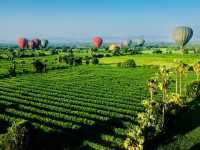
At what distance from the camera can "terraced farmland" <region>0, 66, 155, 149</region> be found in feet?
169

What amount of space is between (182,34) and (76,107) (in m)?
123

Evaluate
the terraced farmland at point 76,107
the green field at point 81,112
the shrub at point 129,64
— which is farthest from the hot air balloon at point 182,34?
the green field at point 81,112

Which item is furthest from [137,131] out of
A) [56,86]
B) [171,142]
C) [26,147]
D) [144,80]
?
[144,80]

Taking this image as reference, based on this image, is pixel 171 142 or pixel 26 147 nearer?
pixel 26 147

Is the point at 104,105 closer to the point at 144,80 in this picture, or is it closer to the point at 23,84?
the point at 23,84

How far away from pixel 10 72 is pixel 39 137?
85105 millimetres

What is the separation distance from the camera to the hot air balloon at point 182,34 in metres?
183

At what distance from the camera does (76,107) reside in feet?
229

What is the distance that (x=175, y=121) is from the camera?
62188mm

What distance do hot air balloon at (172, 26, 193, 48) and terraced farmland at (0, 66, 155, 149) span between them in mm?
76929

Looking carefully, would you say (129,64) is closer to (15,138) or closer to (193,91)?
(193,91)

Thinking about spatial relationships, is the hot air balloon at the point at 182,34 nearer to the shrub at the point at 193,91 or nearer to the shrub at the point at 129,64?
the shrub at the point at 129,64

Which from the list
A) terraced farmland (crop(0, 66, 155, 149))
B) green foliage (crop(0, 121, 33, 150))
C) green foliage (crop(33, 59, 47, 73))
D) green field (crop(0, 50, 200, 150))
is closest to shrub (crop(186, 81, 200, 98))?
green field (crop(0, 50, 200, 150))

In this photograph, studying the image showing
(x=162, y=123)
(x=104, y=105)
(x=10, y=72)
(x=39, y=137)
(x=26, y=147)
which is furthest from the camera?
(x=10, y=72)
